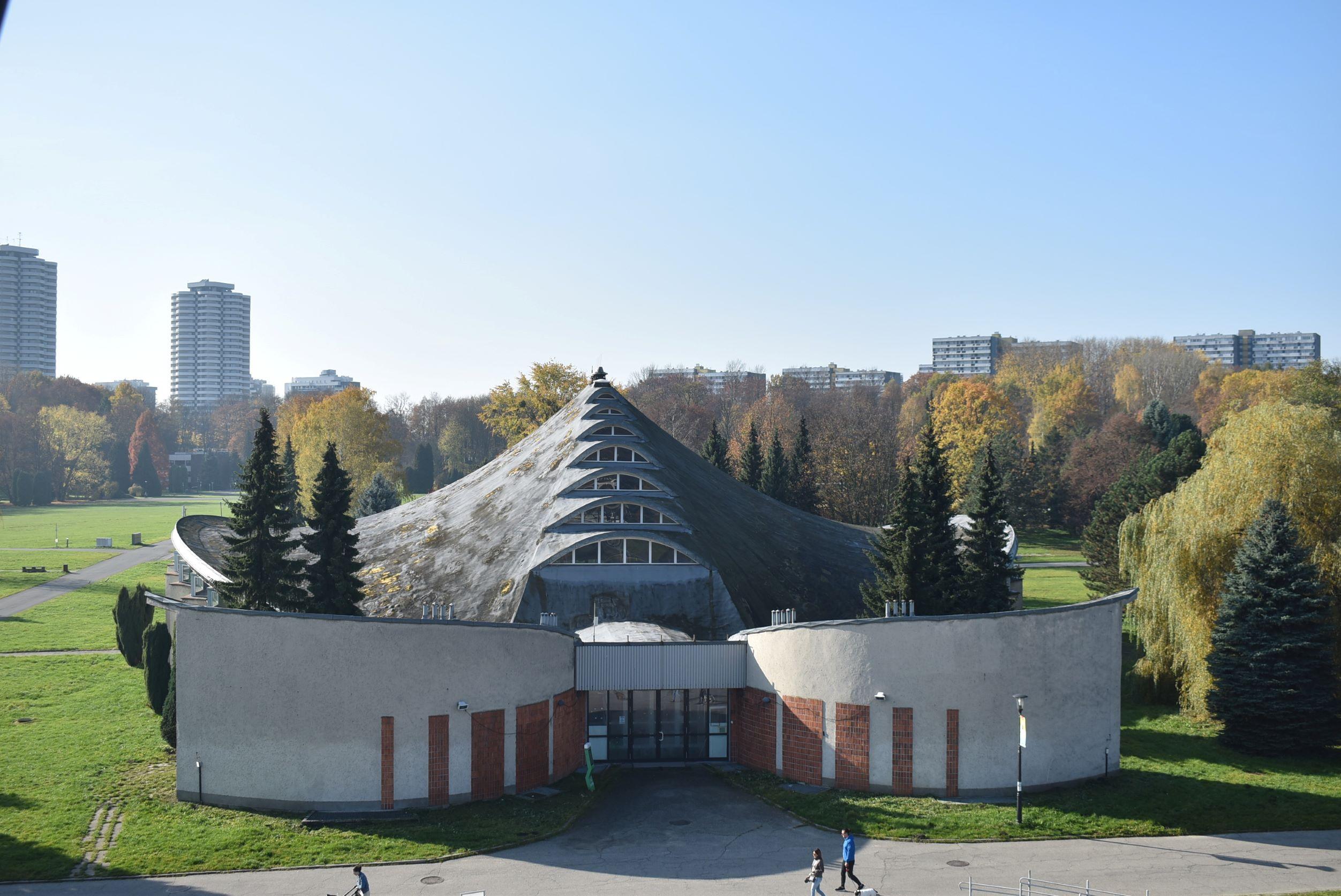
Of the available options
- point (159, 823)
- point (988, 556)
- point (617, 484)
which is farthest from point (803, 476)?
point (159, 823)

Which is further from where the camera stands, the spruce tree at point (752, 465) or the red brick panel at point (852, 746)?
the spruce tree at point (752, 465)

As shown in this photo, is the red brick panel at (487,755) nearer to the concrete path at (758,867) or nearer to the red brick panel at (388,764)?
the red brick panel at (388,764)

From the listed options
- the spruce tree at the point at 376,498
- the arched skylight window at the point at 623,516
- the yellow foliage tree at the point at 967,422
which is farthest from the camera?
the yellow foliage tree at the point at 967,422

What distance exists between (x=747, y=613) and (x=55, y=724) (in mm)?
23911

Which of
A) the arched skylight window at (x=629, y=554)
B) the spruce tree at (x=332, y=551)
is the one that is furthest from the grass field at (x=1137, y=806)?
the spruce tree at (x=332, y=551)

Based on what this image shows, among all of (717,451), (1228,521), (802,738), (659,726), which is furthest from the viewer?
(717,451)

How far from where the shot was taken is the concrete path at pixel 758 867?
72.6ft

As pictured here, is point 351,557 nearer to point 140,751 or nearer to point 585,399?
point 140,751

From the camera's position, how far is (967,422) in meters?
92.5

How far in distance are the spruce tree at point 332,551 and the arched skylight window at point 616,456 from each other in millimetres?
9773

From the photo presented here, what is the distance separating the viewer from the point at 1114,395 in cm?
13912

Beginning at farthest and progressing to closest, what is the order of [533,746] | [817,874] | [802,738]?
1. [802,738]
2. [533,746]
3. [817,874]

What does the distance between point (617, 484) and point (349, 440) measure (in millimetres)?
63396

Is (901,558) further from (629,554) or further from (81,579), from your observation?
(81,579)
